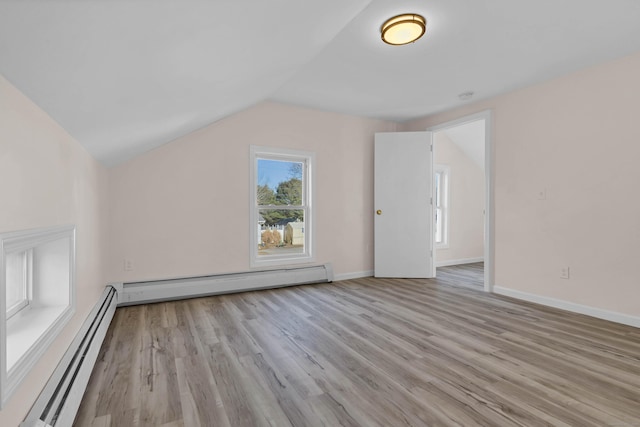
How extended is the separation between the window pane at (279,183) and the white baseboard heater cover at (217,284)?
3.11 ft

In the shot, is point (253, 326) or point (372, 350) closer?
point (372, 350)

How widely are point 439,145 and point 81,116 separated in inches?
217

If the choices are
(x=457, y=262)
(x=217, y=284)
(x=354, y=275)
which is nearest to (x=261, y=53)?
(x=217, y=284)

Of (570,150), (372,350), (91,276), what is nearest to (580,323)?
(570,150)

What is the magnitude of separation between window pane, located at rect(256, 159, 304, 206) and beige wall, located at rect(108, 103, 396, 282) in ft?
0.84

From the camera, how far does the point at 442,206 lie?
598cm

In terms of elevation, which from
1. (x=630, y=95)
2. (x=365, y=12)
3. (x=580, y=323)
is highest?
(x=365, y=12)

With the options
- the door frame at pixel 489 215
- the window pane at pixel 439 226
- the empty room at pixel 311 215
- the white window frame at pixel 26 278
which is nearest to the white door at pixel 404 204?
the empty room at pixel 311 215

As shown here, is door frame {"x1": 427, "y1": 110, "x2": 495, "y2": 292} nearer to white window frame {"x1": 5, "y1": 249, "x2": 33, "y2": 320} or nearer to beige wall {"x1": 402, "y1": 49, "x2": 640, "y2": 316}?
beige wall {"x1": 402, "y1": 49, "x2": 640, "y2": 316}

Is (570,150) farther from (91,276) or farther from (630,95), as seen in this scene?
(91,276)

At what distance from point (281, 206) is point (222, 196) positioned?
814mm

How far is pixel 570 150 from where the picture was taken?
320 centimetres

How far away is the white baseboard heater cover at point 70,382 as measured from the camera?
4.01ft

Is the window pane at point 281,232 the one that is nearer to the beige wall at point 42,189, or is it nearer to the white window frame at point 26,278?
the beige wall at point 42,189
